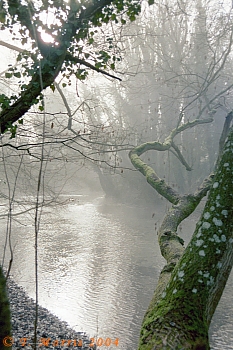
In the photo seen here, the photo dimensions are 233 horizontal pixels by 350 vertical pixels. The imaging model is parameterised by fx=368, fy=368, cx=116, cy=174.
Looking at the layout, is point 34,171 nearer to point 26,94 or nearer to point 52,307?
point 52,307

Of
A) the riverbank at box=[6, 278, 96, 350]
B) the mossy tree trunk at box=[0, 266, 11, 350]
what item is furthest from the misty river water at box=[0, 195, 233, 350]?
the mossy tree trunk at box=[0, 266, 11, 350]

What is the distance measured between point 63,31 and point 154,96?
1550 centimetres

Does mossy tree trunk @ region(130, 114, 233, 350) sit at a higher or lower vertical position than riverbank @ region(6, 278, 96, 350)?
higher

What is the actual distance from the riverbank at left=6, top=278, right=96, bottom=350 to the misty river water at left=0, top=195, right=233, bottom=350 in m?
0.35

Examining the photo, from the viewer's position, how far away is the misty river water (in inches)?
250

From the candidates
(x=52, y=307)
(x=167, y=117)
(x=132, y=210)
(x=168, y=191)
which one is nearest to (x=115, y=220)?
(x=132, y=210)

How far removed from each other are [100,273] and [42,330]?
360cm

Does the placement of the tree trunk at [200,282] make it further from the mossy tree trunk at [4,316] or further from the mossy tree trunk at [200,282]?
the mossy tree trunk at [4,316]

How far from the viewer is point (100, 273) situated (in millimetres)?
8969

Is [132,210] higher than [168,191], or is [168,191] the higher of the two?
[168,191]

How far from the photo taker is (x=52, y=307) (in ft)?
23.3

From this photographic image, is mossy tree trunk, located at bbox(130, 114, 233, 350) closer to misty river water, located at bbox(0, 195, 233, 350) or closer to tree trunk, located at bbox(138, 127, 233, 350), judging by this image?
tree trunk, located at bbox(138, 127, 233, 350)

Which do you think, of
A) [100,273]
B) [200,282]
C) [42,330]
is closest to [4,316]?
[200,282]

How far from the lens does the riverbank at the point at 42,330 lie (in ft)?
15.0
